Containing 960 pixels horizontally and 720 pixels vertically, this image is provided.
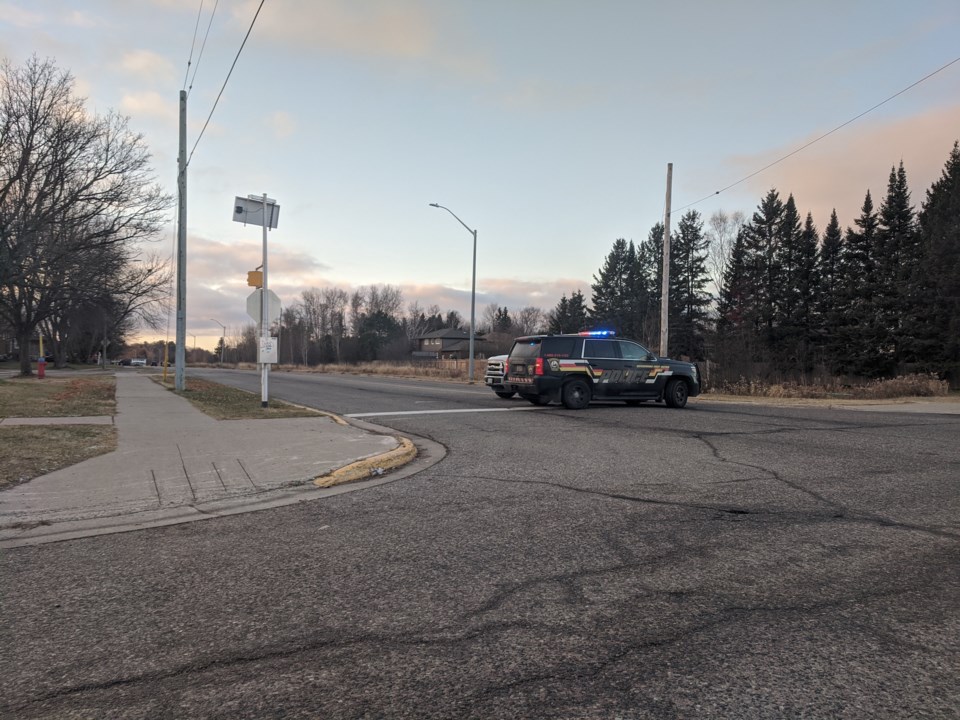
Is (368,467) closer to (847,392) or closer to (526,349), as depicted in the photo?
(526,349)

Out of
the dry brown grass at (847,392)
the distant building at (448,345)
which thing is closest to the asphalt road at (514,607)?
the dry brown grass at (847,392)

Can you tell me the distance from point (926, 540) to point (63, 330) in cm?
6308

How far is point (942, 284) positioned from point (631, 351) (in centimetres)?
3918

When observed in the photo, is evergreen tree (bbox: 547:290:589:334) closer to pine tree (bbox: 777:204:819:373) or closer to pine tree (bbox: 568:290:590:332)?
pine tree (bbox: 568:290:590:332)

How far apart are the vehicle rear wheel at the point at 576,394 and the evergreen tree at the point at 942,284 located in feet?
125

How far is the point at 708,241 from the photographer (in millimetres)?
60938

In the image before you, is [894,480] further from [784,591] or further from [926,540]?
[784,591]

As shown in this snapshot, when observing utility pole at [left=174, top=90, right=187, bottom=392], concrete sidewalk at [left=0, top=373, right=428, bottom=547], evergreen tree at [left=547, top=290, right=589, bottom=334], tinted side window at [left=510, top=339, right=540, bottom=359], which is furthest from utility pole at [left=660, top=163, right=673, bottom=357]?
evergreen tree at [left=547, top=290, right=589, bottom=334]

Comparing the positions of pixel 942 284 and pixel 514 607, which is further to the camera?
pixel 942 284

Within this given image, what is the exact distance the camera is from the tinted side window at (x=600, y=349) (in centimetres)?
1463

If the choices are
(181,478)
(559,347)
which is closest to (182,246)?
(559,347)

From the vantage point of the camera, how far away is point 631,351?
15.1 m

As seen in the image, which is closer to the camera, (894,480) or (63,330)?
(894,480)

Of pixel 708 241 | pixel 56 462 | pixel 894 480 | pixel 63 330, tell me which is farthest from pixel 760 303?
pixel 63 330
